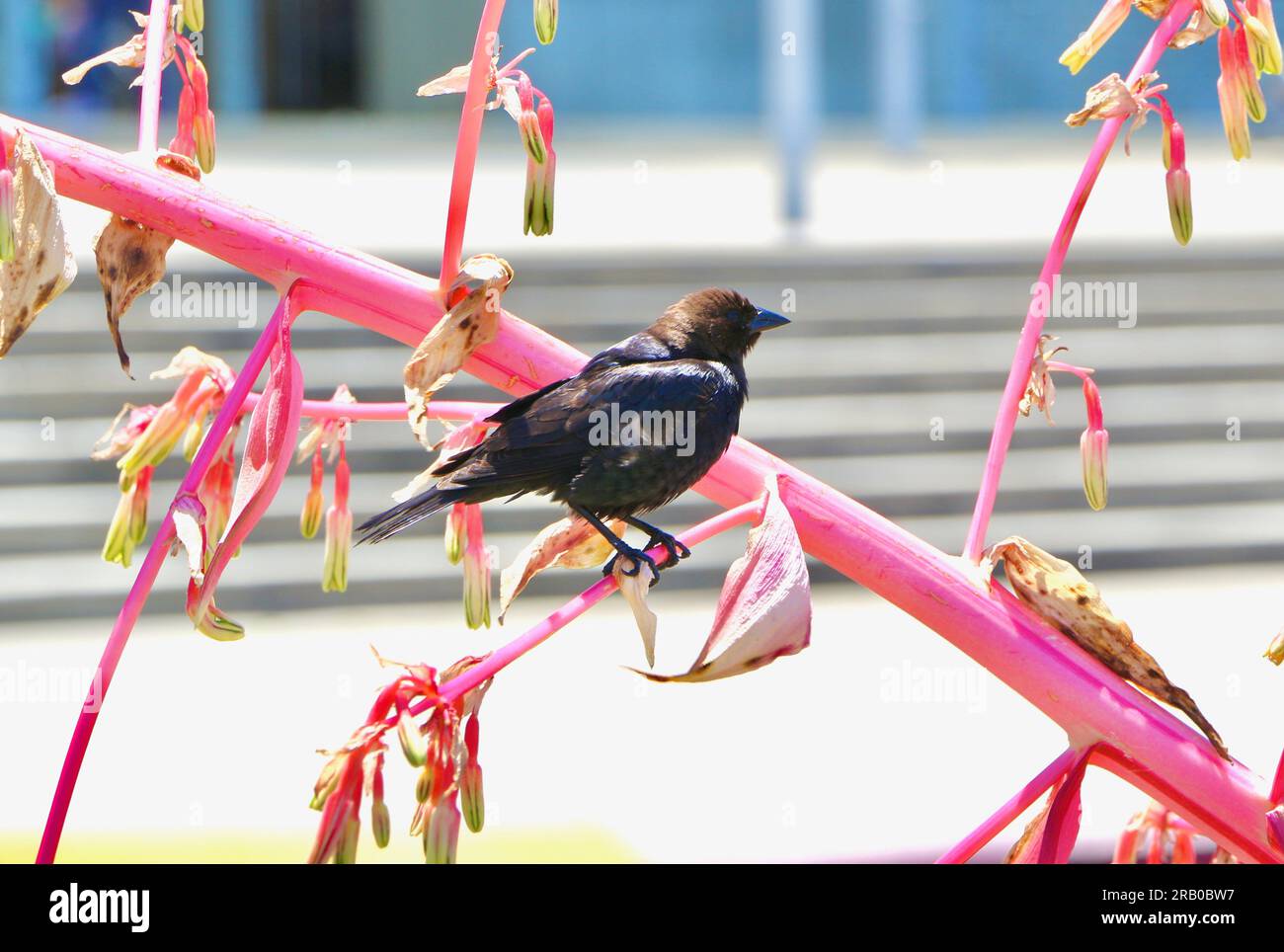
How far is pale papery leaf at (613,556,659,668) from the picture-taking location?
30.7 inches

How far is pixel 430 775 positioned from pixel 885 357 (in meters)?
7.23

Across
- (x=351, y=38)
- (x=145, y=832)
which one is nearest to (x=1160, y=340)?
(x=145, y=832)

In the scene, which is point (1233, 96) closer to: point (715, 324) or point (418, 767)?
point (715, 324)

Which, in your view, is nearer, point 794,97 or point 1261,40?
point 1261,40

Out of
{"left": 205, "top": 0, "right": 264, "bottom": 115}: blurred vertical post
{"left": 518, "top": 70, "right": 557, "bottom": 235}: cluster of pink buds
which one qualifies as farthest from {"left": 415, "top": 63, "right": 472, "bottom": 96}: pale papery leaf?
{"left": 205, "top": 0, "right": 264, "bottom": 115}: blurred vertical post

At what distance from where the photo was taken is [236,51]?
46.0 ft

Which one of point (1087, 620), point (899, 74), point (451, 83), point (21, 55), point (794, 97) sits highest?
point (21, 55)

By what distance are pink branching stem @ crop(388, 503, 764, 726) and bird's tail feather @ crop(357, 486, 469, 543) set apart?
0.31ft

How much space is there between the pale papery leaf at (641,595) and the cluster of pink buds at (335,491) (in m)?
0.25

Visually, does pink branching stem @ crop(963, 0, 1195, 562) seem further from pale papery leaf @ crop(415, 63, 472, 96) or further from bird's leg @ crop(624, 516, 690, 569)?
pale papery leaf @ crop(415, 63, 472, 96)

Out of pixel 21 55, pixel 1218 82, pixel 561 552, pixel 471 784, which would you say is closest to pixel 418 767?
pixel 471 784

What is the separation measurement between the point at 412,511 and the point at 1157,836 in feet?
2.02

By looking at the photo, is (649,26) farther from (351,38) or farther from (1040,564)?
(1040,564)

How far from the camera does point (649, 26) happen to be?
14477 millimetres
